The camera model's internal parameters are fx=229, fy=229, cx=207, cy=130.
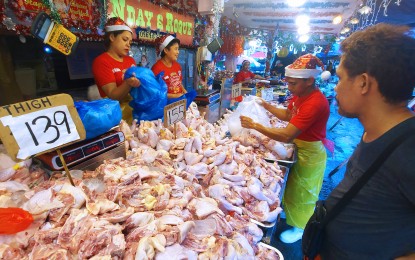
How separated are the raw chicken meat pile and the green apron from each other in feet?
3.74

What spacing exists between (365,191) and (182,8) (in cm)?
535

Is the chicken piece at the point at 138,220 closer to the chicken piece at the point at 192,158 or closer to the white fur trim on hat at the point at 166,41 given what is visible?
the chicken piece at the point at 192,158

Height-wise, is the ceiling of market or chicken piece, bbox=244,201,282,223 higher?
the ceiling of market

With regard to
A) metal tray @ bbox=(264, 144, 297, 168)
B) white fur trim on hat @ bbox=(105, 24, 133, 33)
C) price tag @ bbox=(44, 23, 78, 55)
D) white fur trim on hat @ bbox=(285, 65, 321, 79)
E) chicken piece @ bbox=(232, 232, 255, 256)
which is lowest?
metal tray @ bbox=(264, 144, 297, 168)

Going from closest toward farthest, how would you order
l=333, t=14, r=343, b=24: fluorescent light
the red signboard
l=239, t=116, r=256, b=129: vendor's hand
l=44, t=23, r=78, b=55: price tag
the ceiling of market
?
l=44, t=23, r=78, b=55: price tag, the red signboard, l=239, t=116, r=256, b=129: vendor's hand, the ceiling of market, l=333, t=14, r=343, b=24: fluorescent light

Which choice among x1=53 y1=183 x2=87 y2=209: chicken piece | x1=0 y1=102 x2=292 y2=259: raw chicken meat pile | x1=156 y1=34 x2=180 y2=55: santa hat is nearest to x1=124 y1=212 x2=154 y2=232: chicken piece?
x1=0 y1=102 x2=292 y2=259: raw chicken meat pile

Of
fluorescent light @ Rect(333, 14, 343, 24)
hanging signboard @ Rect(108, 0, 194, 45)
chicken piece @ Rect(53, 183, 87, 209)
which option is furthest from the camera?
fluorescent light @ Rect(333, 14, 343, 24)

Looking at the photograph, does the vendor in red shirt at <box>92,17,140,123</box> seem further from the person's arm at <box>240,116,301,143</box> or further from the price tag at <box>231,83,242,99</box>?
the price tag at <box>231,83,242,99</box>

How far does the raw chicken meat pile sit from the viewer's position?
1.00 metres

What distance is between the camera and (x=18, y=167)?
1.37 m

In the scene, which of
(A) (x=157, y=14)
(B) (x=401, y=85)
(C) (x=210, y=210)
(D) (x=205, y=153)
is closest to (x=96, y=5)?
(A) (x=157, y=14)

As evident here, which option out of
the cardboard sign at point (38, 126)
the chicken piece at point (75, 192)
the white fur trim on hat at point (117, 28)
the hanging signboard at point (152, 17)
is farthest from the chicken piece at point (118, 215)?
the hanging signboard at point (152, 17)

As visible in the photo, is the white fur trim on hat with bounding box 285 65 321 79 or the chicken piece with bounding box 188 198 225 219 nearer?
the chicken piece with bounding box 188 198 225 219

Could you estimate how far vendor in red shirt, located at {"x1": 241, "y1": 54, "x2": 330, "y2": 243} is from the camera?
264 centimetres
